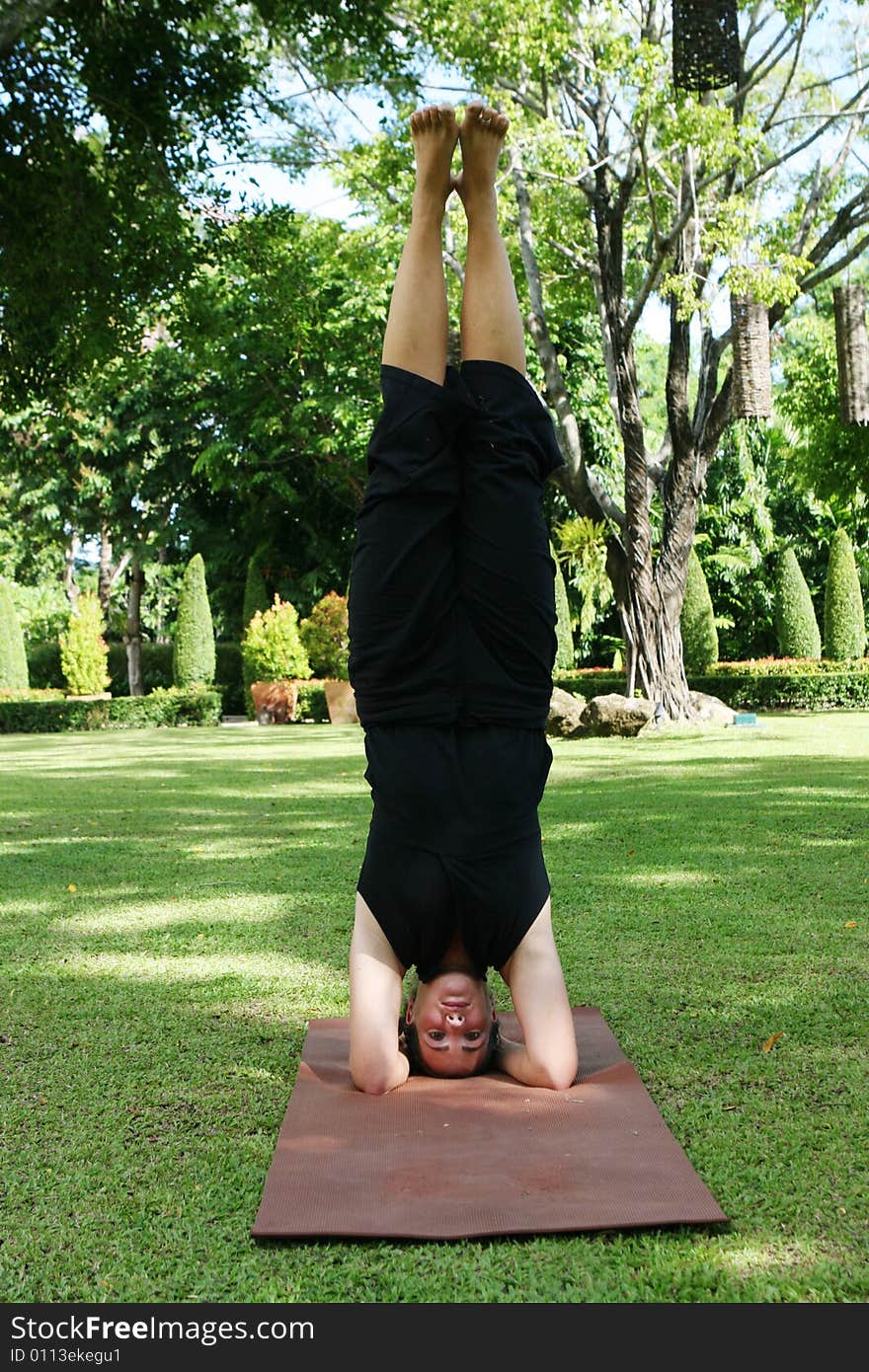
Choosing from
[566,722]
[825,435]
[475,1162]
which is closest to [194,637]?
[566,722]

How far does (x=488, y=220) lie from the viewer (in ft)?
12.1

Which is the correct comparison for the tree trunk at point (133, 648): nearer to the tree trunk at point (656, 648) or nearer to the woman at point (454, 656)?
the tree trunk at point (656, 648)

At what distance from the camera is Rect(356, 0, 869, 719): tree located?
13.8 meters

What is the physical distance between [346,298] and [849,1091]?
948 inches

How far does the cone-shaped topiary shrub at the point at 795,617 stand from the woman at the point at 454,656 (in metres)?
23.3

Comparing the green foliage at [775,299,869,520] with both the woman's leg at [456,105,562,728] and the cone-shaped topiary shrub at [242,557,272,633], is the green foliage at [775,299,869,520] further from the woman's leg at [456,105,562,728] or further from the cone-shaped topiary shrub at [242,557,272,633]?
the woman's leg at [456,105,562,728]

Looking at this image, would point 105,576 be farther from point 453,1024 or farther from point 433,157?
point 453,1024

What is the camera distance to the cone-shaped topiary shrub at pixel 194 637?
26250 millimetres

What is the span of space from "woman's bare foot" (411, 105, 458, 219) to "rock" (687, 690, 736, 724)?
14737 millimetres

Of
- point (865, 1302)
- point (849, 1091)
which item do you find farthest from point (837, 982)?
point (865, 1302)

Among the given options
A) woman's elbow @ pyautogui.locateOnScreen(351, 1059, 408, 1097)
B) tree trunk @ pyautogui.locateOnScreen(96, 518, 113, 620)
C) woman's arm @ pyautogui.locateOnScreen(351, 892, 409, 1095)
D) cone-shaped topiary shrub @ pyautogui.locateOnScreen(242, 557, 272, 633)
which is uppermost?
tree trunk @ pyautogui.locateOnScreen(96, 518, 113, 620)

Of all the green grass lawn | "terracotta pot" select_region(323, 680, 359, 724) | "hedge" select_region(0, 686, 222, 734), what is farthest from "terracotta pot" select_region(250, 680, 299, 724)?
Answer: the green grass lawn

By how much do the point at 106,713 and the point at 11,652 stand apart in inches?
170

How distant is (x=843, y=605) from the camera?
992 inches
